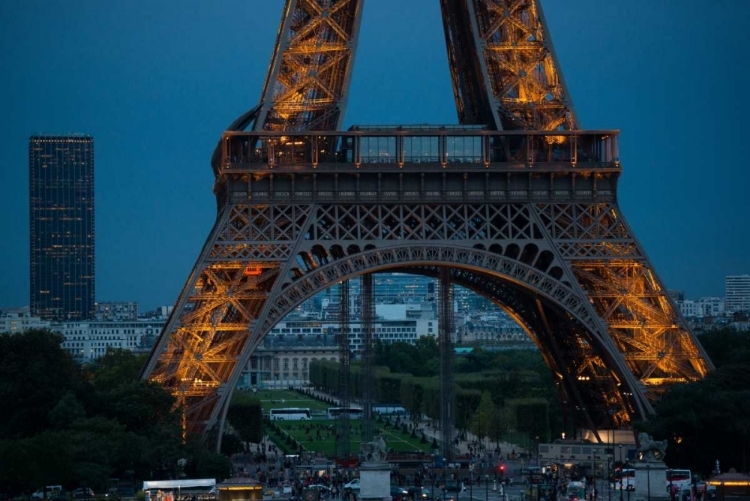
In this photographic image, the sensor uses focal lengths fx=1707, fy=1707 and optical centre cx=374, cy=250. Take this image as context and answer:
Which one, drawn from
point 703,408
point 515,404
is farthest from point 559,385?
point 515,404

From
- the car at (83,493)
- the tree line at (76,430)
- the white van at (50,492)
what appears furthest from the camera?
the tree line at (76,430)

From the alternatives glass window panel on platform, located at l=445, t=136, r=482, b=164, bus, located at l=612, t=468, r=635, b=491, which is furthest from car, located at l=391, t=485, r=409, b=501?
glass window panel on platform, located at l=445, t=136, r=482, b=164

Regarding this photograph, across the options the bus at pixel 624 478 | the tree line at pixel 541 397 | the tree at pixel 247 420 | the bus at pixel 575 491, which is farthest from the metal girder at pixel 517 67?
the tree at pixel 247 420

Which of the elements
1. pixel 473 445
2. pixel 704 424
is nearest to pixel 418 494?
pixel 704 424

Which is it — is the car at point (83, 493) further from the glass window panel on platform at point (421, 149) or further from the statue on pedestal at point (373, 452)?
the glass window panel on platform at point (421, 149)

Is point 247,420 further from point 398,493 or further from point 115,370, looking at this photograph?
point 398,493

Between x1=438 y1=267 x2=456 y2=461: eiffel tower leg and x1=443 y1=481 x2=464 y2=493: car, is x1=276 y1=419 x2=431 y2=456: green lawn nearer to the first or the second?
x1=438 y1=267 x2=456 y2=461: eiffel tower leg
